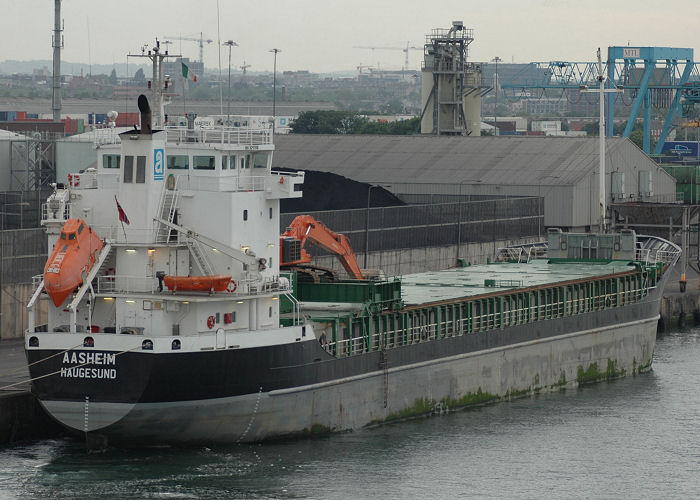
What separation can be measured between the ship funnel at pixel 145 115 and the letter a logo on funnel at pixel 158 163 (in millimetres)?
554

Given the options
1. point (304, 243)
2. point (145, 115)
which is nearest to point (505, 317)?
point (304, 243)

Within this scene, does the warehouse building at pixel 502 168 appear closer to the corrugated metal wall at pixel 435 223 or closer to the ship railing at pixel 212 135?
the corrugated metal wall at pixel 435 223

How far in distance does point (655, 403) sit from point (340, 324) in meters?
12.4

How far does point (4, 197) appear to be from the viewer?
68.8 metres

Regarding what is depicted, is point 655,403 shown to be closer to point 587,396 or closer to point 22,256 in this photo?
point 587,396

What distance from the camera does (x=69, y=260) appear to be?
36188 mm

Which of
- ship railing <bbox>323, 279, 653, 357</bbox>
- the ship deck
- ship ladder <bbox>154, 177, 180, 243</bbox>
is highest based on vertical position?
ship ladder <bbox>154, 177, 180, 243</bbox>

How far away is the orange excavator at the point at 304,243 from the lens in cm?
4294

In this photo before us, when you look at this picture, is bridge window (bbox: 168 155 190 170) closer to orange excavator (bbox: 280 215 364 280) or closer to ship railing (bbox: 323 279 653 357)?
orange excavator (bbox: 280 215 364 280)

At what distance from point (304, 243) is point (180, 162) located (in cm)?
789

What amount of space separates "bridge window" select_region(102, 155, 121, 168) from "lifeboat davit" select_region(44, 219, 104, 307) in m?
2.25

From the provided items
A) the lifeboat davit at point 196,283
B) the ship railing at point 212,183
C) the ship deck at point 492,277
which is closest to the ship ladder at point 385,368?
the ship deck at point 492,277

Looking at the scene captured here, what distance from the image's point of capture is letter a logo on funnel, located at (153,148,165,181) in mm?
37406

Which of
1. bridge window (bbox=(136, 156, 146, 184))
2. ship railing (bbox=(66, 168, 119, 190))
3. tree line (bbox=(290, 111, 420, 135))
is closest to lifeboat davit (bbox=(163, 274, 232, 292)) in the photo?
bridge window (bbox=(136, 156, 146, 184))
